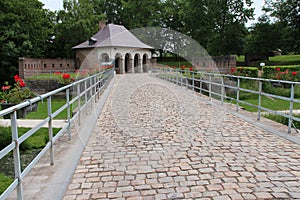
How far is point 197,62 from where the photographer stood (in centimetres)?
2759

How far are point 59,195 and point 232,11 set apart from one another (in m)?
39.0

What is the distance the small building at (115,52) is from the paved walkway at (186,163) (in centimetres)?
2913

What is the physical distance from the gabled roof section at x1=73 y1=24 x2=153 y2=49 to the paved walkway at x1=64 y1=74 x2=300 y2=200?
29926mm

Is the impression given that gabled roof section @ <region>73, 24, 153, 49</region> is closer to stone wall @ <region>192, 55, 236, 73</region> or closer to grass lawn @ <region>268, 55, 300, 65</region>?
stone wall @ <region>192, 55, 236, 73</region>

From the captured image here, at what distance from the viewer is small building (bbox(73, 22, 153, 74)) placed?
35.5m

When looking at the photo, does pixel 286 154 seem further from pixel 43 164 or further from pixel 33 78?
pixel 33 78

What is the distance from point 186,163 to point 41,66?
34213 mm

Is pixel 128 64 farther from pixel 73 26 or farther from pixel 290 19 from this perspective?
pixel 290 19

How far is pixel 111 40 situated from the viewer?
35688 millimetres

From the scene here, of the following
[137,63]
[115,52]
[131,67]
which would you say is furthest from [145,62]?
[115,52]

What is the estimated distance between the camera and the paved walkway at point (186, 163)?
3.13m

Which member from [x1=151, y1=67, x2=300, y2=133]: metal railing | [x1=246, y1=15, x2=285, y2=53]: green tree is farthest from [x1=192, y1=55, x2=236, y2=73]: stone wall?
[x1=246, y1=15, x2=285, y2=53]: green tree

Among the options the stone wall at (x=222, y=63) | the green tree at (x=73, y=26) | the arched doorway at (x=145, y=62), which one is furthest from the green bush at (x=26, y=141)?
the green tree at (x=73, y=26)

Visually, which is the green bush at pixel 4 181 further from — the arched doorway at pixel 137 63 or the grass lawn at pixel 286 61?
the arched doorway at pixel 137 63
